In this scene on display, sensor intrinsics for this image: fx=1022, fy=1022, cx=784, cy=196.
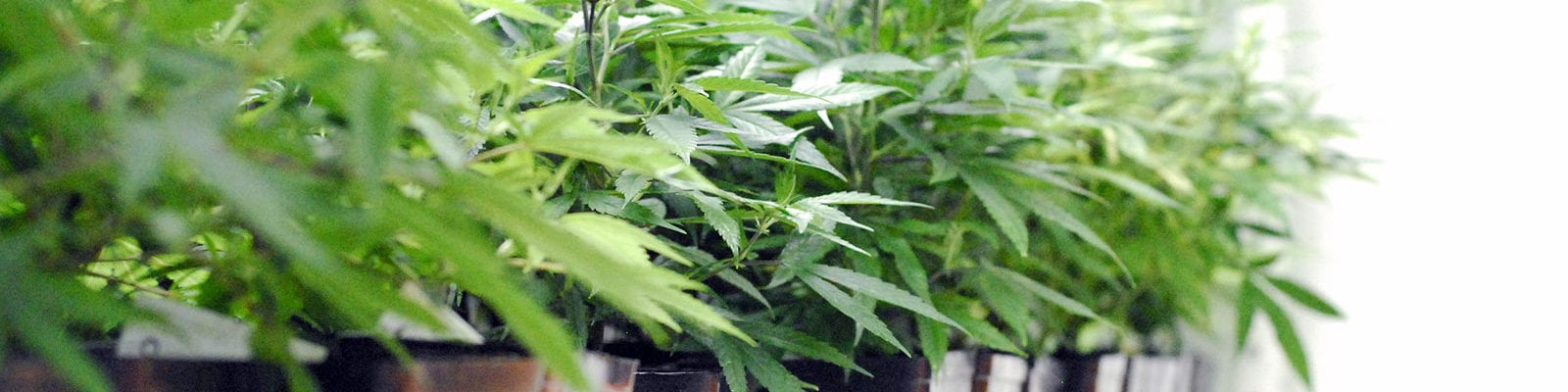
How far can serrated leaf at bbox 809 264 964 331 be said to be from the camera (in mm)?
403

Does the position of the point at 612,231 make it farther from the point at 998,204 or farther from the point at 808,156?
the point at 998,204

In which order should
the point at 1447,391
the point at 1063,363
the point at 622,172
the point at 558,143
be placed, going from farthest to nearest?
the point at 1447,391, the point at 1063,363, the point at 622,172, the point at 558,143

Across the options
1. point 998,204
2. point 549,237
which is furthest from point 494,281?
point 998,204

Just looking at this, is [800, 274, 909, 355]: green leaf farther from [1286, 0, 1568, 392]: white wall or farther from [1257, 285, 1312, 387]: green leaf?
[1286, 0, 1568, 392]: white wall

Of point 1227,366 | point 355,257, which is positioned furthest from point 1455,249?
point 355,257

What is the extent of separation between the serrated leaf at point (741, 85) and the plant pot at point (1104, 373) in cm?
34

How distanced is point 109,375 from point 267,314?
45 mm

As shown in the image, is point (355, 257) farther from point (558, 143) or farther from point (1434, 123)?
point (1434, 123)

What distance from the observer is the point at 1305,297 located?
0.67 metres

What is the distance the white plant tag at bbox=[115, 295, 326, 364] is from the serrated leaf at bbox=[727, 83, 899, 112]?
21 centimetres

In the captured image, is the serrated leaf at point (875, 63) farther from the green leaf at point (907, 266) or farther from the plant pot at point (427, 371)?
the plant pot at point (427, 371)

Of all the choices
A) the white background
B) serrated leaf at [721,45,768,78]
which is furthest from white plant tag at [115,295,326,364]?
the white background

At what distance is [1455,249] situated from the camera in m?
0.99

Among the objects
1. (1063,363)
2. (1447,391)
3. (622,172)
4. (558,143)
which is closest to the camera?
(558,143)
